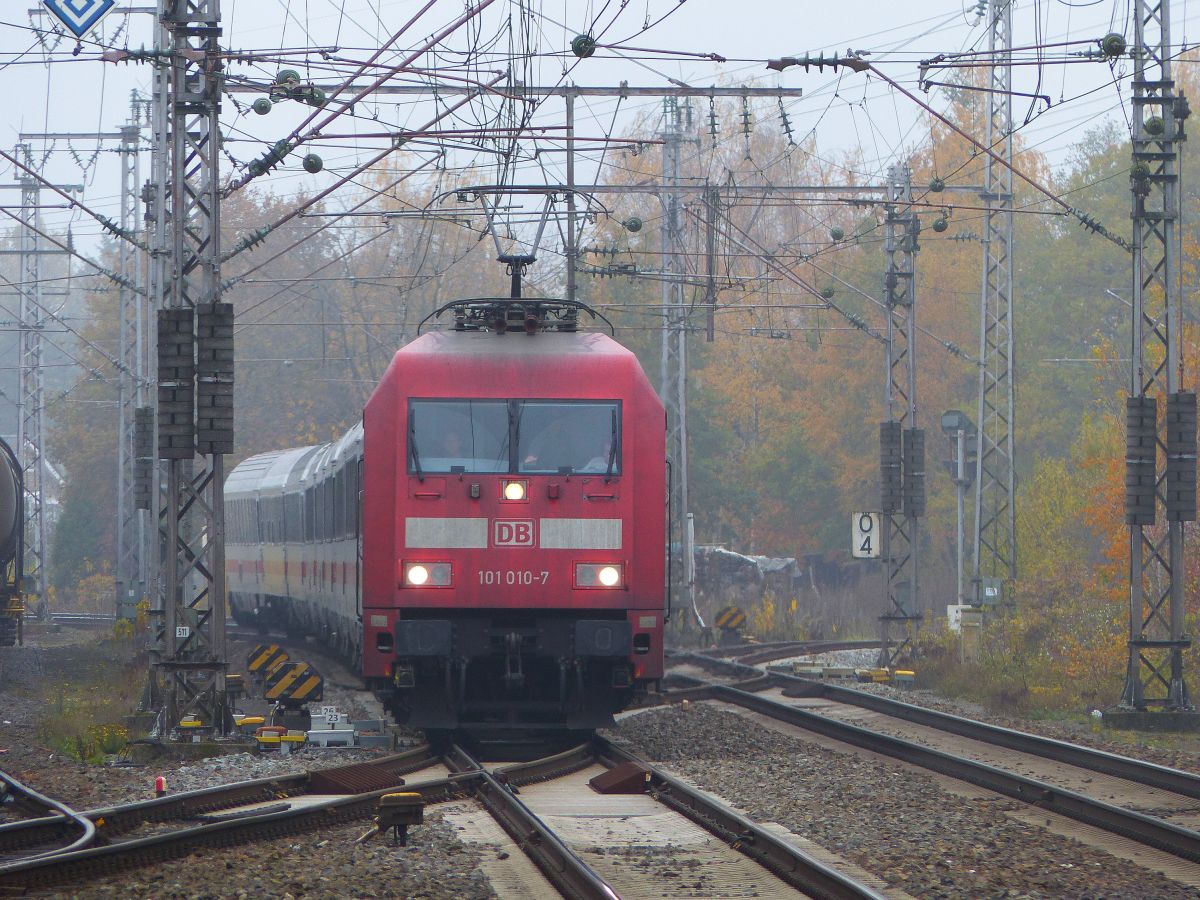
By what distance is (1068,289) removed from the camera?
2226 inches

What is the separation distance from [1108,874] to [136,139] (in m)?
32.1

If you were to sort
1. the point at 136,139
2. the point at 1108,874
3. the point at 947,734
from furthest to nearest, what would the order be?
the point at 136,139 → the point at 947,734 → the point at 1108,874

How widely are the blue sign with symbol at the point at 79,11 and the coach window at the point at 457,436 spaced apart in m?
8.72

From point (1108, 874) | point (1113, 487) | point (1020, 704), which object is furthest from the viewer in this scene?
point (1113, 487)

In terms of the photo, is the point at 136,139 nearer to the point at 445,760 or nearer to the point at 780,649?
the point at 780,649

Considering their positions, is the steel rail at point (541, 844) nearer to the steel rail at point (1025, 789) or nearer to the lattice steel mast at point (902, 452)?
the steel rail at point (1025, 789)

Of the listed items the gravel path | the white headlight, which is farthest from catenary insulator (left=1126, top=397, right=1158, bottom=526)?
the white headlight

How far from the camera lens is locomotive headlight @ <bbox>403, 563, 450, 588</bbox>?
13.6 m

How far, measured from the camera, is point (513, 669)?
45.3 ft

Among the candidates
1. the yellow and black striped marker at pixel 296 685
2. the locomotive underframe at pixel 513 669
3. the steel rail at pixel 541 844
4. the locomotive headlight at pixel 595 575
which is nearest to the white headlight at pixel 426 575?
the locomotive underframe at pixel 513 669

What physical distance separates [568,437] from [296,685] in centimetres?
451

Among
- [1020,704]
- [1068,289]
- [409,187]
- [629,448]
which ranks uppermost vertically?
[409,187]

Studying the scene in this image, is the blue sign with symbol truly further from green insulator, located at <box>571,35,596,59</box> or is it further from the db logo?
the db logo

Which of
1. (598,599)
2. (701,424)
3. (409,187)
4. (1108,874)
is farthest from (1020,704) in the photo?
(409,187)
